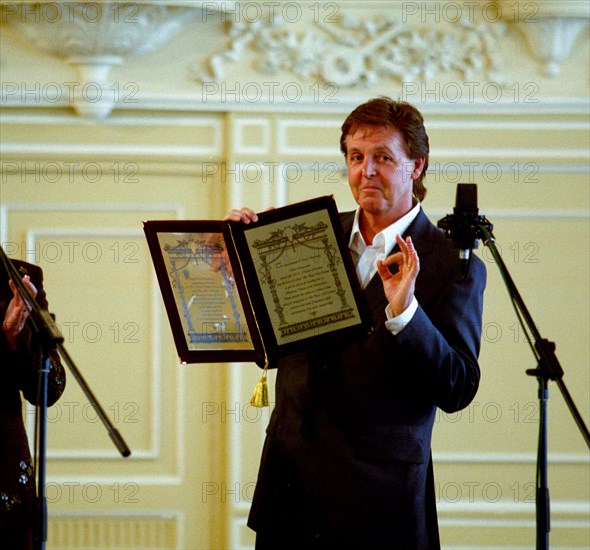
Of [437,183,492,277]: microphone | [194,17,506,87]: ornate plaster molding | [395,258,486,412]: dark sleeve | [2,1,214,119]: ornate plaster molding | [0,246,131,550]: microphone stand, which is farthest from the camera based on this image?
[194,17,506,87]: ornate plaster molding

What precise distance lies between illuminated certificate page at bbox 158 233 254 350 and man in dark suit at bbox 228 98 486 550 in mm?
130

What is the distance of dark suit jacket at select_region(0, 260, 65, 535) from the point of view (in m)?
2.32

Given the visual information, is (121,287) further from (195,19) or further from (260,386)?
(260,386)

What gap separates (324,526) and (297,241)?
23.9 inches

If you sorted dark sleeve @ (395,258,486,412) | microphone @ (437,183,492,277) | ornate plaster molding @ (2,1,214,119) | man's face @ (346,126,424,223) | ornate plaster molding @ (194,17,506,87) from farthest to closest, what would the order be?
ornate plaster molding @ (194,17,506,87)
ornate plaster molding @ (2,1,214,119)
man's face @ (346,126,424,223)
microphone @ (437,183,492,277)
dark sleeve @ (395,258,486,412)

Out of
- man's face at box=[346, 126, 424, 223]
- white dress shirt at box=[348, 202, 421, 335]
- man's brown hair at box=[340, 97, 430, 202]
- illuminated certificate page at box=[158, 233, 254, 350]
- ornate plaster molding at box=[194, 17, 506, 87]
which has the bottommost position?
illuminated certificate page at box=[158, 233, 254, 350]

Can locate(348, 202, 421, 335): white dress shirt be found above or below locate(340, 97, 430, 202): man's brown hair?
below

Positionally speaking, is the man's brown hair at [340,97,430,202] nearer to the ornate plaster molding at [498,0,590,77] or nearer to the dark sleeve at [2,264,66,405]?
the dark sleeve at [2,264,66,405]

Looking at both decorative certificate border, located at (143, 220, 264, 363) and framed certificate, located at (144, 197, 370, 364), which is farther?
decorative certificate border, located at (143, 220, 264, 363)

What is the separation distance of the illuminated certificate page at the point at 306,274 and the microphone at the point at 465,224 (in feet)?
0.81

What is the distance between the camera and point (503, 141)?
3709 mm

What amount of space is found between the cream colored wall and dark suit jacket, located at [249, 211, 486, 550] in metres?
1.42

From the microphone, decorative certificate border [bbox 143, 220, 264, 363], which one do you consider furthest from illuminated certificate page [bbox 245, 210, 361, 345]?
the microphone

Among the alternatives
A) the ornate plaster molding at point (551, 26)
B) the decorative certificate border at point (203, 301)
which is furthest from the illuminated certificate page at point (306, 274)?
the ornate plaster molding at point (551, 26)
